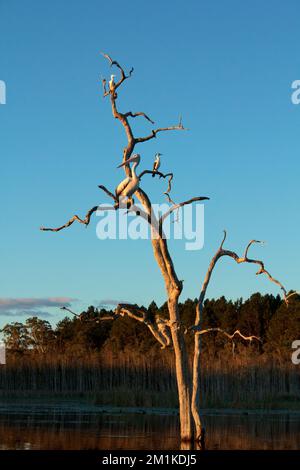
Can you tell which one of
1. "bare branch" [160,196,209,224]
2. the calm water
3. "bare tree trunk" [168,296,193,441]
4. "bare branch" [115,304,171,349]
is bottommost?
the calm water

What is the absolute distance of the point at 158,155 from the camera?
16906 millimetres

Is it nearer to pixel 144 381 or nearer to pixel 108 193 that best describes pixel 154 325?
pixel 108 193

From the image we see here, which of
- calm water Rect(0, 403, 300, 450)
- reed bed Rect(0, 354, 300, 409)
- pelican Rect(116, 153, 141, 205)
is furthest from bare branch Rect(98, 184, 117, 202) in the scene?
reed bed Rect(0, 354, 300, 409)

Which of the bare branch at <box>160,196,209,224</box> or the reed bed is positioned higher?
the bare branch at <box>160,196,209,224</box>

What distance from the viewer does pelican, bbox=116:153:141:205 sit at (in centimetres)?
1549

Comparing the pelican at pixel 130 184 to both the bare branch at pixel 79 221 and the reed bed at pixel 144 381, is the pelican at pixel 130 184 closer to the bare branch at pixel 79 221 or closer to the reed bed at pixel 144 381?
the bare branch at pixel 79 221

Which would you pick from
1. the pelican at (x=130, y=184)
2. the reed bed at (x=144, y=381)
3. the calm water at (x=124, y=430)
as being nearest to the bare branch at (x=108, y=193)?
the pelican at (x=130, y=184)

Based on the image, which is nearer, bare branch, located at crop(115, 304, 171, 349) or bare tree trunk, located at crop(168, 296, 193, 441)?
bare tree trunk, located at crop(168, 296, 193, 441)

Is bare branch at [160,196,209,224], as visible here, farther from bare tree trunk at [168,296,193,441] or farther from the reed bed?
the reed bed

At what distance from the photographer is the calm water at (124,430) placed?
651 inches

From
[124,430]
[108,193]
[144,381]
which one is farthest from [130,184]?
[144,381]

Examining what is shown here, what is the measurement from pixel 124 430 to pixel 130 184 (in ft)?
23.2

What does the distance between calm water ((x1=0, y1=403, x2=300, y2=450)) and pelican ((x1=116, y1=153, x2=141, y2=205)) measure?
4.41 metres

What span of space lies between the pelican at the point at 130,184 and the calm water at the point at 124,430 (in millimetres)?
4405
